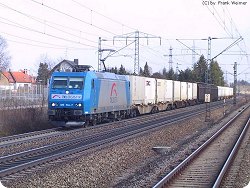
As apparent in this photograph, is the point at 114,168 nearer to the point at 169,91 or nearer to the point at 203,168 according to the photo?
the point at 203,168

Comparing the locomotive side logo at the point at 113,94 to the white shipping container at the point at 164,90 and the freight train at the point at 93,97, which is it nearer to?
the freight train at the point at 93,97

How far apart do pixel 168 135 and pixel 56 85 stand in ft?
23.5

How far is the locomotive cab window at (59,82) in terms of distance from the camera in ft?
79.9

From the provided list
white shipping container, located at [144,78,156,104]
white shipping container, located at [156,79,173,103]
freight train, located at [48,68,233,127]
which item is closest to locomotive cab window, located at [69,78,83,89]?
freight train, located at [48,68,233,127]

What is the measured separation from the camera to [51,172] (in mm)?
11500

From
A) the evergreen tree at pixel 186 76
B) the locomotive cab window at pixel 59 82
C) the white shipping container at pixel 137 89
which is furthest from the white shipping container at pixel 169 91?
the evergreen tree at pixel 186 76

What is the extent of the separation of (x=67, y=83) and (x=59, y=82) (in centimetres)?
54

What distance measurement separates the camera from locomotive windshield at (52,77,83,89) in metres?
24.0

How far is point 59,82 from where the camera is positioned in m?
24.5

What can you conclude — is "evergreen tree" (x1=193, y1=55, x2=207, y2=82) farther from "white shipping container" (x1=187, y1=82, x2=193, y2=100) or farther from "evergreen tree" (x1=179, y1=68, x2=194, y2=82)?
"white shipping container" (x1=187, y1=82, x2=193, y2=100)

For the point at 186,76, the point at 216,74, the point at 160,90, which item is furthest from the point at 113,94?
the point at 216,74

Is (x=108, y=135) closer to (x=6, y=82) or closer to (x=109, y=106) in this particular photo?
(x=109, y=106)

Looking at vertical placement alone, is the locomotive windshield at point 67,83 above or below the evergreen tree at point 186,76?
below

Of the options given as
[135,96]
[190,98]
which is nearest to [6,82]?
[190,98]
